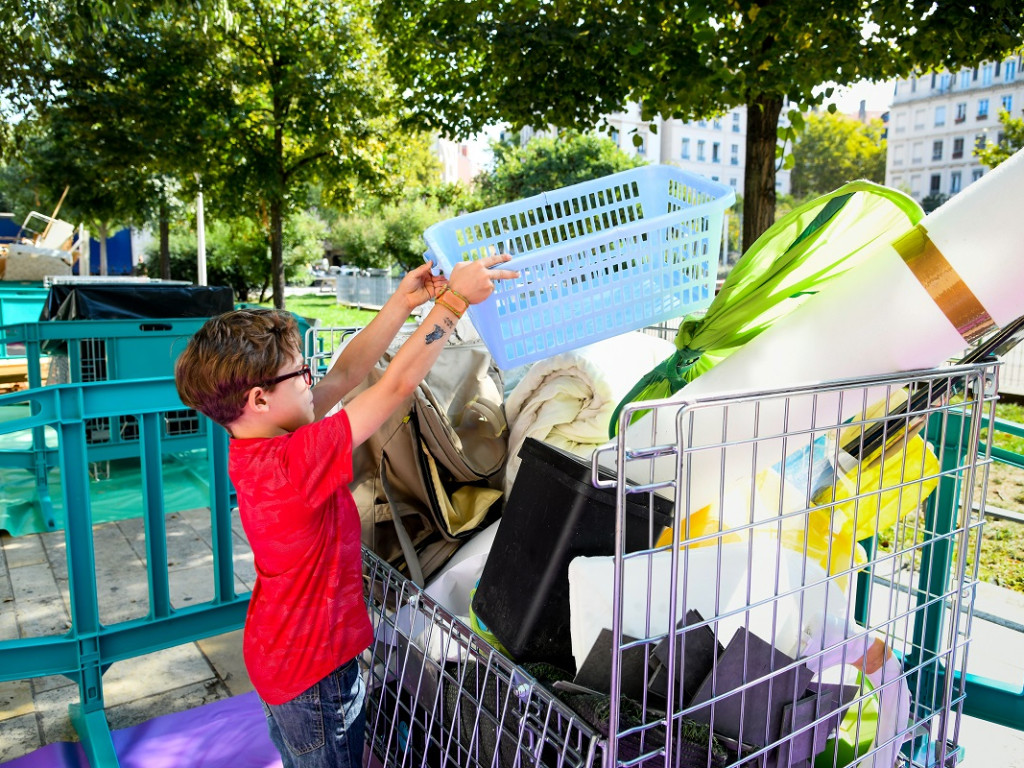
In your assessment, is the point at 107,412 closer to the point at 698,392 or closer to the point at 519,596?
the point at 519,596

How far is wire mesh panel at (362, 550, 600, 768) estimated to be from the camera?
4.44 ft

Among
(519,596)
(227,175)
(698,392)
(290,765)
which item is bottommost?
(290,765)

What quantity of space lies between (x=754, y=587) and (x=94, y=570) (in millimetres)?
2080

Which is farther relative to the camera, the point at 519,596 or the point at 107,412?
the point at 107,412

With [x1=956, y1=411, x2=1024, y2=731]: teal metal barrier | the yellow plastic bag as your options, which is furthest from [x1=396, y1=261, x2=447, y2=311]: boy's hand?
[x1=956, y1=411, x2=1024, y2=731]: teal metal barrier

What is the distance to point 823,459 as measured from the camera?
5.62 feet

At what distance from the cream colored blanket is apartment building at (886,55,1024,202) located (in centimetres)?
6088

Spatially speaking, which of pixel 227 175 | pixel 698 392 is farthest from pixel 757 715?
pixel 227 175

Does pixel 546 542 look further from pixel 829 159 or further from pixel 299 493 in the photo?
pixel 829 159

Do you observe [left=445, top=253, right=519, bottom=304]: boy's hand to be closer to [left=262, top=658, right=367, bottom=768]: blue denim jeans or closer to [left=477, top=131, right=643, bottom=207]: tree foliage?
[left=262, top=658, right=367, bottom=768]: blue denim jeans

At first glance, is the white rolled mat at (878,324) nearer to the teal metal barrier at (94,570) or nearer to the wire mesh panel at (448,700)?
the wire mesh panel at (448,700)

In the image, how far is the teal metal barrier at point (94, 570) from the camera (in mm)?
2447

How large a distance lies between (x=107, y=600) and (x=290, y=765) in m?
2.62

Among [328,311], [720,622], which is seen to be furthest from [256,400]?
[328,311]
